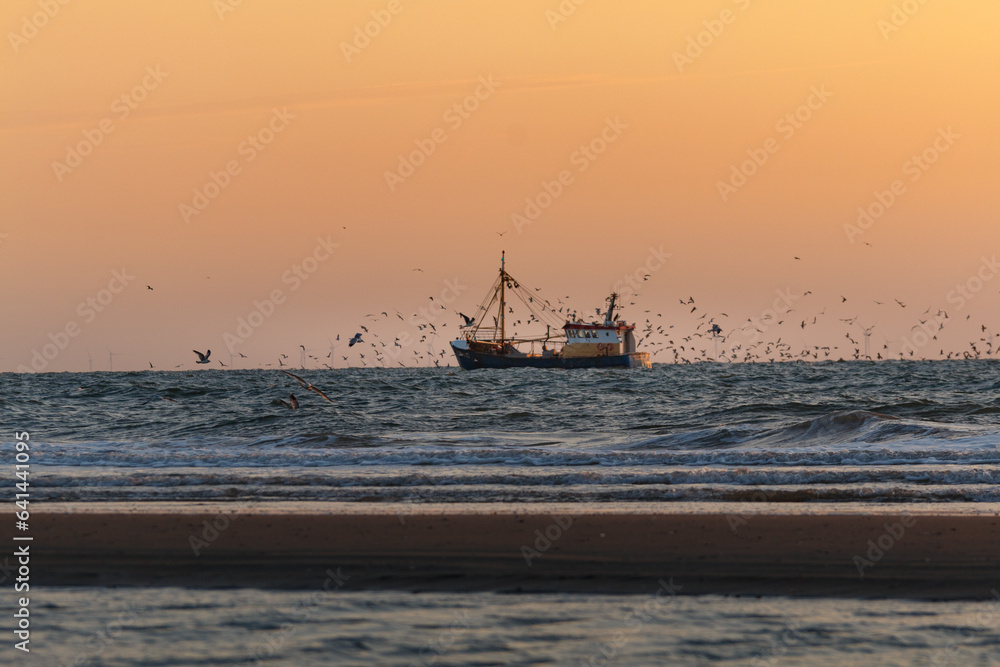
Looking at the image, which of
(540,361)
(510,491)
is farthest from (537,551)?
(540,361)

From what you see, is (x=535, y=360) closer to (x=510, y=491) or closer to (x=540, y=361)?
(x=540, y=361)

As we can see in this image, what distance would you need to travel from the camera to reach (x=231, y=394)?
47125 mm

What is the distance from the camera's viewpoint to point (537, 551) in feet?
30.7

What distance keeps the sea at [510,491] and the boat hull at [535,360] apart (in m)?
75.7

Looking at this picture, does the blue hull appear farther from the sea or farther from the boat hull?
the sea

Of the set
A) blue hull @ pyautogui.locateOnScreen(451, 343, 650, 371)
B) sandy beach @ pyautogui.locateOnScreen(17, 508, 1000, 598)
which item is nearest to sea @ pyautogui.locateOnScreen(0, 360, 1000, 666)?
sandy beach @ pyautogui.locateOnScreen(17, 508, 1000, 598)

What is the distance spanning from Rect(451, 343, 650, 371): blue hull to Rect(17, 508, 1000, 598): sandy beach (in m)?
102

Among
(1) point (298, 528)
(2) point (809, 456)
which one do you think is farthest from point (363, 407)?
(1) point (298, 528)

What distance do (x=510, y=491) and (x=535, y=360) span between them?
344 feet

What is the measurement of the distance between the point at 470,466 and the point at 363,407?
70.8 ft

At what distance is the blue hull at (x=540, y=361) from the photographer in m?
113

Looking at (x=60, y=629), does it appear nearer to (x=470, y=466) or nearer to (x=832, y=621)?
(x=832, y=621)

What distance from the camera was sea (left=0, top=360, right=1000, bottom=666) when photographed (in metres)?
6.17

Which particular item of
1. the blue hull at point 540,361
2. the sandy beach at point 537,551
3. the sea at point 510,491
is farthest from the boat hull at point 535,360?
the sandy beach at point 537,551
